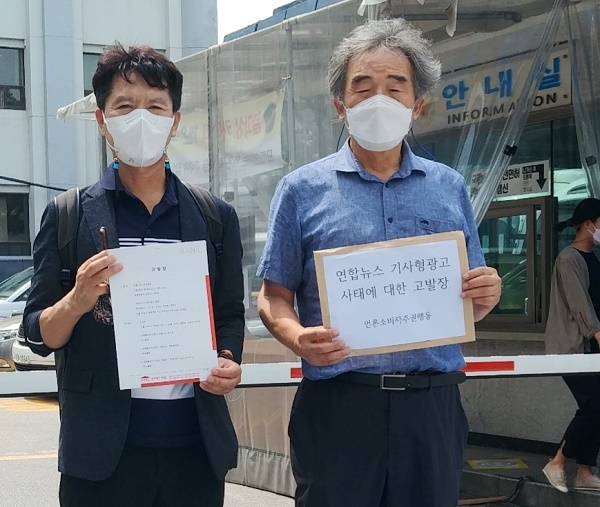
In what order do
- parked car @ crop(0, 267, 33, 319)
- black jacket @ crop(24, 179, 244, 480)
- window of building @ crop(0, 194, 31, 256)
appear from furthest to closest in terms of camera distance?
window of building @ crop(0, 194, 31, 256)
parked car @ crop(0, 267, 33, 319)
black jacket @ crop(24, 179, 244, 480)

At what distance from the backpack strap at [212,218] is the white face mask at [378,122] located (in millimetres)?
451

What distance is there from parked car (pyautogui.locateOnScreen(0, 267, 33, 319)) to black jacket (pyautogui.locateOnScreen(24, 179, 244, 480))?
10.8m

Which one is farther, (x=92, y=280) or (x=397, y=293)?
(x=397, y=293)

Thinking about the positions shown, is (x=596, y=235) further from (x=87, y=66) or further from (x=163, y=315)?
(x=87, y=66)

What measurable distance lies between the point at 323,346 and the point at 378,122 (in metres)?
0.65

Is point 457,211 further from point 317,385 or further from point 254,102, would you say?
point 254,102

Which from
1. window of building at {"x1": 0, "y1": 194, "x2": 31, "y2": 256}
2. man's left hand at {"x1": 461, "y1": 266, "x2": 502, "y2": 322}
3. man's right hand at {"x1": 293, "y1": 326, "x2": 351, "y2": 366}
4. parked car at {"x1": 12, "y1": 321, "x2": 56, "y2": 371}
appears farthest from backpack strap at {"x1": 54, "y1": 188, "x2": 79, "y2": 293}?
window of building at {"x1": 0, "y1": 194, "x2": 31, "y2": 256}

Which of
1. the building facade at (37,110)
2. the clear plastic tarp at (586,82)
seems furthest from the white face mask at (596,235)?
the building facade at (37,110)

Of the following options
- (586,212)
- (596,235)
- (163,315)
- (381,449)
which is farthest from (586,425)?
(163,315)

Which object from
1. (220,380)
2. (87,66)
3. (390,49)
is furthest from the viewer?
(87,66)

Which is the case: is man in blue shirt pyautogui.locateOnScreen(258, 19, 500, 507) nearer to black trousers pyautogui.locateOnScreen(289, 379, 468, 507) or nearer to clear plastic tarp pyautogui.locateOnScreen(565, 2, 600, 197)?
black trousers pyautogui.locateOnScreen(289, 379, 468, 507)

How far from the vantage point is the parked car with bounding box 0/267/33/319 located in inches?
513

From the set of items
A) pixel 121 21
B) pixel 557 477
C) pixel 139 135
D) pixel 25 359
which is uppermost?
pixel 121 21

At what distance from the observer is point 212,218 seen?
2.58 m
